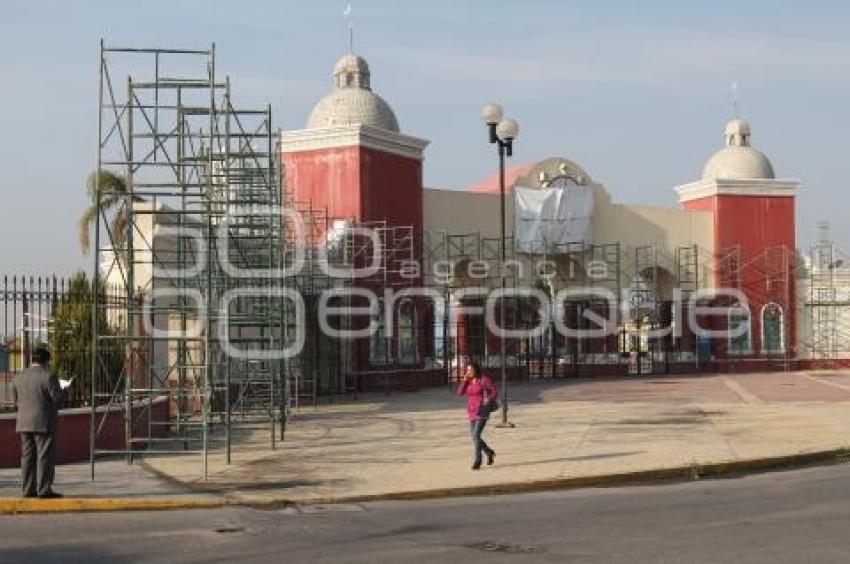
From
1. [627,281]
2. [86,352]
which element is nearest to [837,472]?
[86,352]

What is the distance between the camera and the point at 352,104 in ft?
120

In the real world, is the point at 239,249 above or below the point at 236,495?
above

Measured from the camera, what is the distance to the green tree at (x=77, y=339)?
17.9 meters

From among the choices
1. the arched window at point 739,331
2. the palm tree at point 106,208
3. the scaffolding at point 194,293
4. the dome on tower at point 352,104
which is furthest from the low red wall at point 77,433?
the arched window at point 739,331

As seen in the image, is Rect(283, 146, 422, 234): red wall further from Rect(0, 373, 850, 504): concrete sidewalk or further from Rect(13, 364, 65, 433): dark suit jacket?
A: Rect(13, 364, 65, 433): dark suit jacket

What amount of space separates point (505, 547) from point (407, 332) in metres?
25.9

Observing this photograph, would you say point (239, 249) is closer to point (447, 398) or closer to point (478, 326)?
point (447, 398)

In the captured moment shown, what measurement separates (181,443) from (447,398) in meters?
12.2

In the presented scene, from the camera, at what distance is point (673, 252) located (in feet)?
144

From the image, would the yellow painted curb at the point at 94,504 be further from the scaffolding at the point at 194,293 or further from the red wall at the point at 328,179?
the red wall at the point at 328,179

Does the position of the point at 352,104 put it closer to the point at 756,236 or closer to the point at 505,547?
the point at 756,236

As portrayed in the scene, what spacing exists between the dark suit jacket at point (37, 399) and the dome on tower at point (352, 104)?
78.2 ft

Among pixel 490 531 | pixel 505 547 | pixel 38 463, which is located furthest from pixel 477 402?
pixel 505 547

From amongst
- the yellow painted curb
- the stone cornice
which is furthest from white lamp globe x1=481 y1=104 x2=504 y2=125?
the stone cornice
